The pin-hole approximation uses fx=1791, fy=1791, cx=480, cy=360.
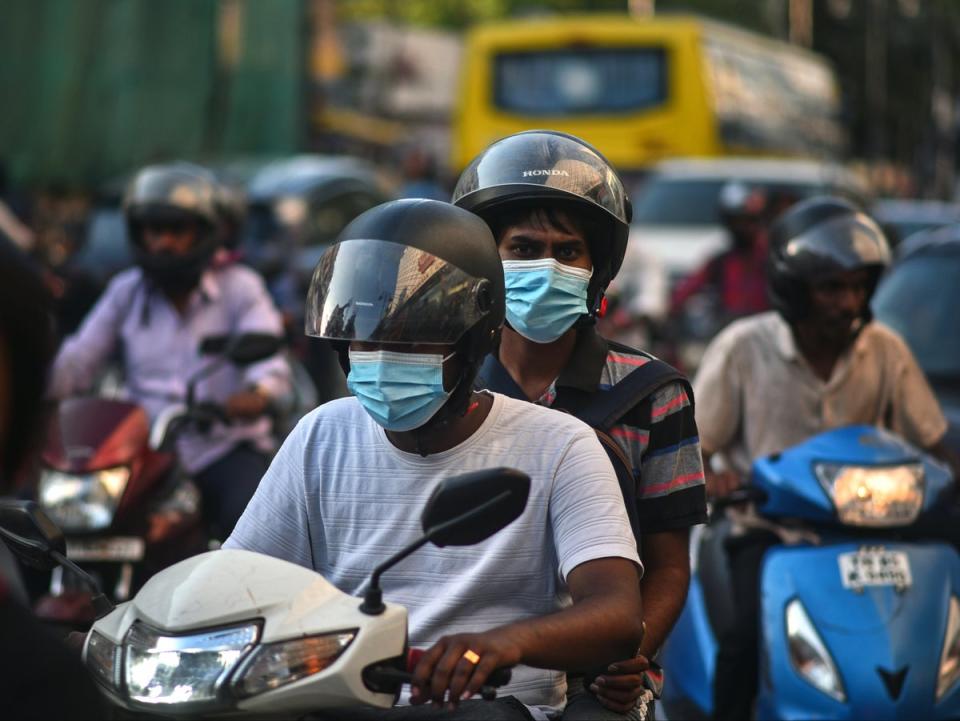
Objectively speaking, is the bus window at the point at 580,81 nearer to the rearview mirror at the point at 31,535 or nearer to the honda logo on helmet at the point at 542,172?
the honda logo on helmet at the point at 542,172

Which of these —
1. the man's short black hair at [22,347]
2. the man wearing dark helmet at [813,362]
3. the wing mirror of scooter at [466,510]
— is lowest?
the man wearing dark helmet at [813,362]

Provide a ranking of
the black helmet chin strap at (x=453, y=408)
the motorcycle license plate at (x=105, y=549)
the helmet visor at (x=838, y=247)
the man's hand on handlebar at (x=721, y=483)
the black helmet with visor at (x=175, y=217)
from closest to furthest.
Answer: the black helmet chin strap at (x=453, y=408) < the man's hand on handlebar at (x=721, y=483) < the helmet visor at (x=838, y=247) < the motorcycle license plate at (x=105, y=549) < the black helmet with visor at (x=175, y=217)

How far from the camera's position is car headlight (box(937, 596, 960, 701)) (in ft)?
14.2

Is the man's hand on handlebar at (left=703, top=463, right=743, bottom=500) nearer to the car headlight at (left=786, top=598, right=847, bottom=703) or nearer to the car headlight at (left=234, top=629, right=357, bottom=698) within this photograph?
the car headlight at (left=786, top=598, right=847, bottom=703)

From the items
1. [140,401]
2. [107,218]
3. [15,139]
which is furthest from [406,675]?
[15,139]

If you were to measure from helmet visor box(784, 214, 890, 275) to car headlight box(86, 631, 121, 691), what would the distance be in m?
2.97

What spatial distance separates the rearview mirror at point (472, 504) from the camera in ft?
7.73

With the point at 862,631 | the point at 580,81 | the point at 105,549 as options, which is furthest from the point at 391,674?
the point at 580,81

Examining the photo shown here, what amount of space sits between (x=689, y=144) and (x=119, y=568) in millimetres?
17204

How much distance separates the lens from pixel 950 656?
438 cm

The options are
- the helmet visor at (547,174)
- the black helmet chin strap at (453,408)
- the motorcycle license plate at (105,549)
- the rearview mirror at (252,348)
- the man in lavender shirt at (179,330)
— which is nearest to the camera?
the black helmet chin strap at (453,408)

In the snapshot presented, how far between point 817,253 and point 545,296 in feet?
5.20

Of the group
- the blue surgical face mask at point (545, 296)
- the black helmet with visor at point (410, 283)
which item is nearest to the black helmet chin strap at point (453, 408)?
the black helmet with visor at point (410, 283)

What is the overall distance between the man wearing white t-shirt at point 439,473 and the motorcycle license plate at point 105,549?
2351 millimetres
